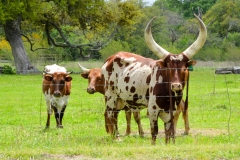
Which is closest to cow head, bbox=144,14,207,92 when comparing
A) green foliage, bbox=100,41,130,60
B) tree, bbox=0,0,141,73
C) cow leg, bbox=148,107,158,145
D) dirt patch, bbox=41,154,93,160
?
cow leg, bbox=148,107,158,145

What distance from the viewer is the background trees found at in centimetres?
3703

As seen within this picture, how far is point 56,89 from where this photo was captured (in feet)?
43.5

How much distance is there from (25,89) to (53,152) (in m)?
17.0

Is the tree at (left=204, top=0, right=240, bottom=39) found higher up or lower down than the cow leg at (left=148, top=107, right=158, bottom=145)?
higher up

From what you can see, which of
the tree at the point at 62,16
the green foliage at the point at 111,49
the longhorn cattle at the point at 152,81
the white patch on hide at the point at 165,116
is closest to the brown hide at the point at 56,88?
the longhorn cattle at the point at 152,81

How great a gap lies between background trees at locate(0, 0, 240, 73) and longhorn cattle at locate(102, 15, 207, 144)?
60.7ft

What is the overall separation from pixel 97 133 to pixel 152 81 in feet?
8.90

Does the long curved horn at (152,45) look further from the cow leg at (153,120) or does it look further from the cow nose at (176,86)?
the cow leg at (153,120)

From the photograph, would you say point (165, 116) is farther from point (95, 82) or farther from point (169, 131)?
point (95, 82)

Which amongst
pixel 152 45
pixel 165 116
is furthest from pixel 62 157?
pixel 152 45

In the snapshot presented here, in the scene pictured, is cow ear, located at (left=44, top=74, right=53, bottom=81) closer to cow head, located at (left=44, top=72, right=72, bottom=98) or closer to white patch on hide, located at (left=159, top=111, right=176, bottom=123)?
cow head, located at (left=44, top=72, right=72, bottom=98)

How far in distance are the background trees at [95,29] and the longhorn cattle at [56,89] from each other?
1662 centimetres

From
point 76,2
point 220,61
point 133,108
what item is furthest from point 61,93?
point 220,61

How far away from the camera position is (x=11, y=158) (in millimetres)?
8164
